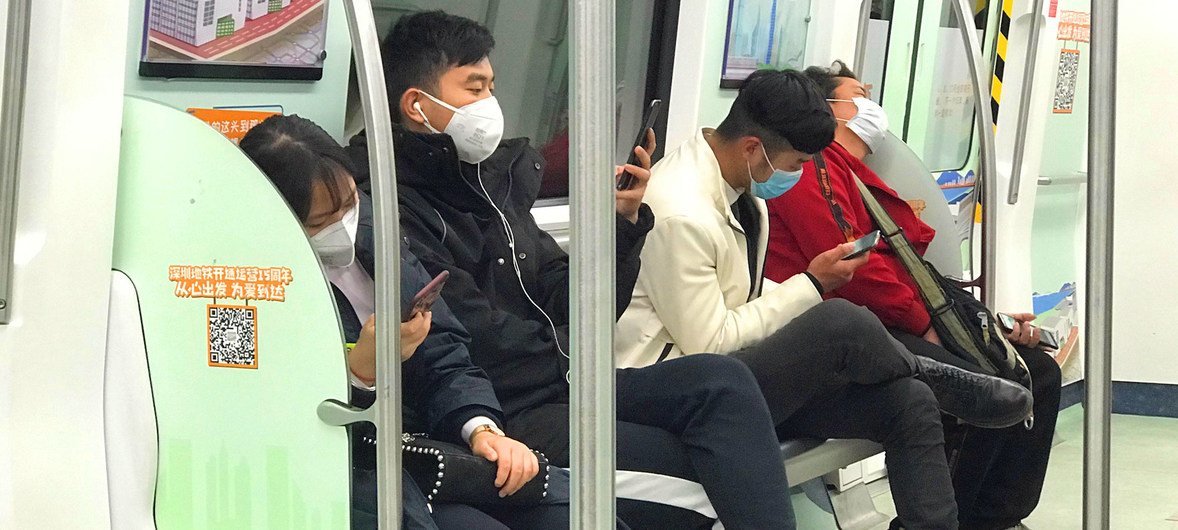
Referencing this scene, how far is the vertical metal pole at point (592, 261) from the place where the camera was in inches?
72.1

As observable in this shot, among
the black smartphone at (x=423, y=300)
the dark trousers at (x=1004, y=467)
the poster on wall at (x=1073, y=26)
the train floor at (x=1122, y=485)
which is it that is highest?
the poster on wall at (x=1073, y=26)

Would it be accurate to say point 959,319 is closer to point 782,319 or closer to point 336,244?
Answer: point 782,319

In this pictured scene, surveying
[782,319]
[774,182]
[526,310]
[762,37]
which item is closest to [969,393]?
[782,319]

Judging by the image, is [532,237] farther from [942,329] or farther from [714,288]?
[942,329]

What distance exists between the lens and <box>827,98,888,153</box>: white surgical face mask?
3.94 m

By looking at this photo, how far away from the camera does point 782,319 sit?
10.2ft

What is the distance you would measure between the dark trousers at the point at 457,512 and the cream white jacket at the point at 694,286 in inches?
20.6

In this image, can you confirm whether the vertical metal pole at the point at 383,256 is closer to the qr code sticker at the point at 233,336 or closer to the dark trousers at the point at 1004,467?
the qr code sticker at the point at 233,336

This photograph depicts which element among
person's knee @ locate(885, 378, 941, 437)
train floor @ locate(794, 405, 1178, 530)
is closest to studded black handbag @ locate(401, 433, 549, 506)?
person's knee @ locate(885, 378, 941, 437)

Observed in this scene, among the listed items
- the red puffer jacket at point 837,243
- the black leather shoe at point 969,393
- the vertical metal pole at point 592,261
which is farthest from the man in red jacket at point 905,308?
the vertical metal pole at point 592,261

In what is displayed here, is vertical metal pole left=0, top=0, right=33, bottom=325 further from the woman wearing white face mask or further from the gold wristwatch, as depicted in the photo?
the gold wristwatch

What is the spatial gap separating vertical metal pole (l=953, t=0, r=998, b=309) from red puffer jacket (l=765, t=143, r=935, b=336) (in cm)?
39

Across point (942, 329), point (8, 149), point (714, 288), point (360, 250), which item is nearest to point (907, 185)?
point (942, 329)

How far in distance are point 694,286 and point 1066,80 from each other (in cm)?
299
